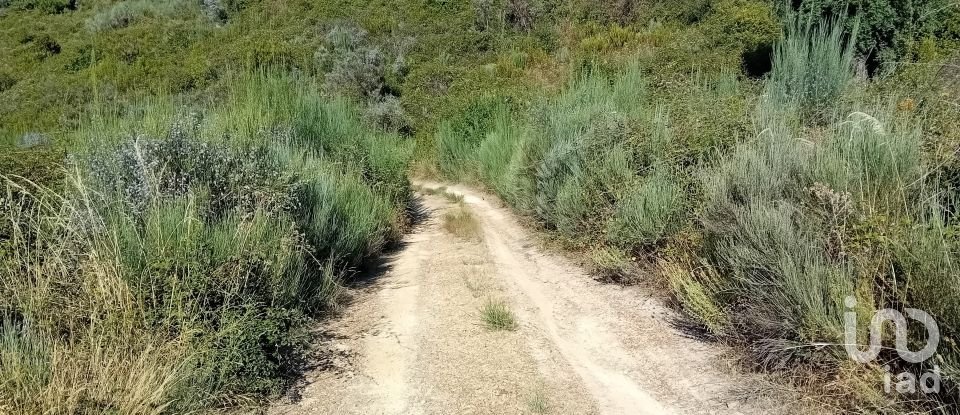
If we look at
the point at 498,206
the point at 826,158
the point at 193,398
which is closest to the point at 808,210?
the point at 826,158

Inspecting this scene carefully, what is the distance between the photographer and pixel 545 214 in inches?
363

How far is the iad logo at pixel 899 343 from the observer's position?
10.5 ft

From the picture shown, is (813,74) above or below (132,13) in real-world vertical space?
above

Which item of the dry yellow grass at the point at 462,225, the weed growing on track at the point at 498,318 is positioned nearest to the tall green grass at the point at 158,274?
the weed growing on track at the point at 498,318

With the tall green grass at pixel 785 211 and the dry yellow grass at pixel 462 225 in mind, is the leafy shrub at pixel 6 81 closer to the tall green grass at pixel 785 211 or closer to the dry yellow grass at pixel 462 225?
the dry yellow grass at pixel 462 225

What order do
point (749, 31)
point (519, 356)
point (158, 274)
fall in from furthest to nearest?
point (749, 31)
point (519, 356)
point (158, 274)

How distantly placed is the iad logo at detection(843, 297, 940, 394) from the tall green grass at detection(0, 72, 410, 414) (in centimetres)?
356

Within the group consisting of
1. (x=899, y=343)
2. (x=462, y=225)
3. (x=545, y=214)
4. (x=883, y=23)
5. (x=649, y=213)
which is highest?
(x=883, y=23)

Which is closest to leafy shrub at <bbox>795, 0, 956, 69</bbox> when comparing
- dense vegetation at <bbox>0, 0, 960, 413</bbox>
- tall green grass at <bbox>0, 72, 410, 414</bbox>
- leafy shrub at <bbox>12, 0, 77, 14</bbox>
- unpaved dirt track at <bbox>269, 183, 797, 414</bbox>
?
dense vegetation at <bbox>0, 0, 960, 413</bbox>

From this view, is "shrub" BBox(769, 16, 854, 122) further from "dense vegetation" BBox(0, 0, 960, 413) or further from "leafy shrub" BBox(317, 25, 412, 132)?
"leafy shrub" BBox(317, 25, 412, 132)

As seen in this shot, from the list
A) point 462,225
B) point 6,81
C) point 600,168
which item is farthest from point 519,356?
point 6,81

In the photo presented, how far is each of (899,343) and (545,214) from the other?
6010 millimetres

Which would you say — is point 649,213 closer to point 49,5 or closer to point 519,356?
point 519,356

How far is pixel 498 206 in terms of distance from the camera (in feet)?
41.6
